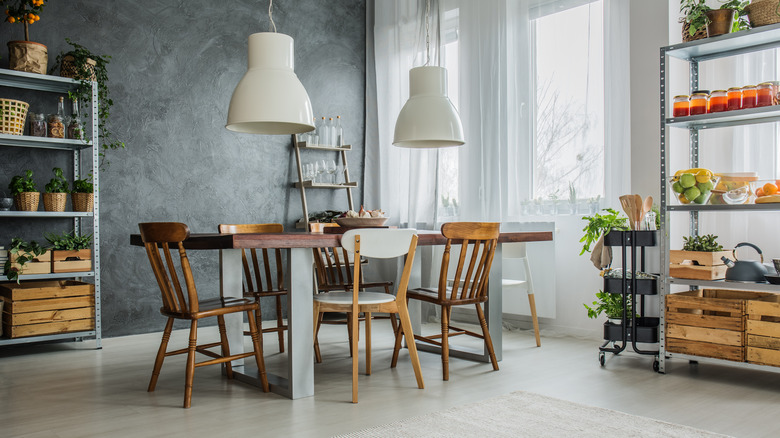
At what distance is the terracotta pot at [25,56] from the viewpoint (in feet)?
13.1

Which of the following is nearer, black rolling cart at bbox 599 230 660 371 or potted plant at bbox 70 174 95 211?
black rolling cart at bbox 599 230 660 371

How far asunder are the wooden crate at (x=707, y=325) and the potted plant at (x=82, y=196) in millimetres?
3587

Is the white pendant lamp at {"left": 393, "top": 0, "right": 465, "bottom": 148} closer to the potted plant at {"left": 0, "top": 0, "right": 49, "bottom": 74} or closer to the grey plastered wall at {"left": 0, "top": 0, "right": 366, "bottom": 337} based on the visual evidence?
the grey plastered wall at {"left": 0, "top": 0, "right": 366, "bottom": 337}

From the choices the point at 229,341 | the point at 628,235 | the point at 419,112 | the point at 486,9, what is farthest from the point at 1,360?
the point at 486,9

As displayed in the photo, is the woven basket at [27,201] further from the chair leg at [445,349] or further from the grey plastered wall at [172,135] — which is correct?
the chair leg at [445,349]

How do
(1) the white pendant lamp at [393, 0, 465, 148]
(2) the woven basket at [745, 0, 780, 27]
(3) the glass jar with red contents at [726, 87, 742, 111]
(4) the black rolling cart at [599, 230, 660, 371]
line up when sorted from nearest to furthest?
(2) the woven basket at [745, 0, 780, 27], (3) the glass jar with red contents at [726, 87, 742, 111], (4) the black rolling cart at [599, 230, 660, 371], (1) the white pendant lamp at [393, 0, 465, 148]

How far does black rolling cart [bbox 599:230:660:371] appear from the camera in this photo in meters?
3.43

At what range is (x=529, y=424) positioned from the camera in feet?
8.01

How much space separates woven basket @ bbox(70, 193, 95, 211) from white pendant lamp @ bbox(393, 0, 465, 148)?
2.09 m

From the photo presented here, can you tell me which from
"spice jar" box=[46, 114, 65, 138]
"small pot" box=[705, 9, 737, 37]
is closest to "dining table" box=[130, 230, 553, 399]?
"spice jar" box=[46, 114, 65, 138]

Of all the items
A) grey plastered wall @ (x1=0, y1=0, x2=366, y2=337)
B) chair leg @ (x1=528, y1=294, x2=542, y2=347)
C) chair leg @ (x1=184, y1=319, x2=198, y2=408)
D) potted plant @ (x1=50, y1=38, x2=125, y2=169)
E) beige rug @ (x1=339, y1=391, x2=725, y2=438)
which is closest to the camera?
beige rug @ (x1=339, y1=391, x2=725, y2=438)

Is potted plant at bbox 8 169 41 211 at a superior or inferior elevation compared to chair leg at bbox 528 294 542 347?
superior

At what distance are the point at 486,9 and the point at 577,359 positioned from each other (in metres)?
2.75

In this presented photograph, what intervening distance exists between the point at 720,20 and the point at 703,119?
51 centimetres
